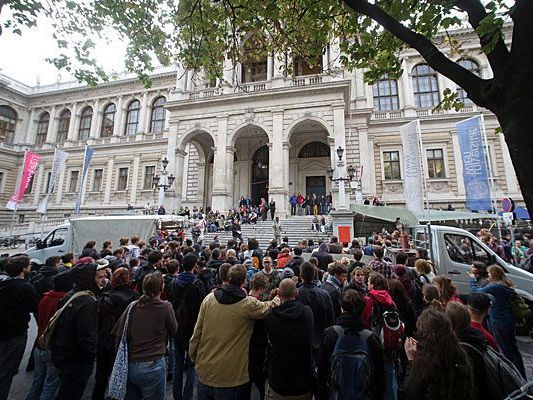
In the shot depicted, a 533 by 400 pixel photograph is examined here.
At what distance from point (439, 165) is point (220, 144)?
17865 millimetres

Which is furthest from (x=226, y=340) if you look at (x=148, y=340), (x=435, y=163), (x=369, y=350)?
(x=435, y=163)

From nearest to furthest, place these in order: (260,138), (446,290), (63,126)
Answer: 1. (446,290)
2. (260,138)
3. (63,126)

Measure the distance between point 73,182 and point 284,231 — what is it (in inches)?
1125

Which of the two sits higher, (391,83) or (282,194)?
(391,83)

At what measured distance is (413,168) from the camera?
9711 mm

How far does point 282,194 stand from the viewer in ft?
63.4

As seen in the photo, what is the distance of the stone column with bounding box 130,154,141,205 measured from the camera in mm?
28812

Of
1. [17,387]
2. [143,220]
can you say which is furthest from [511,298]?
[143,220]

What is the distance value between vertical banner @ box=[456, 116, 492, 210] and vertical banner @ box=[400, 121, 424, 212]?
4.05 m

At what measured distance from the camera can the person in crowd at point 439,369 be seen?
1.56m

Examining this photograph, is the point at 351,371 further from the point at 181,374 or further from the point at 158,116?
the point at 158,116

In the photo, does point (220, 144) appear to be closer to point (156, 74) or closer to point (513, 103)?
point (156, 74)

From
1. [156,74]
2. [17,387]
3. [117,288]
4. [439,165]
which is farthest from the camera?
[156,74]

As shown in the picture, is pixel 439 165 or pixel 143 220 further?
pixel 439 165
